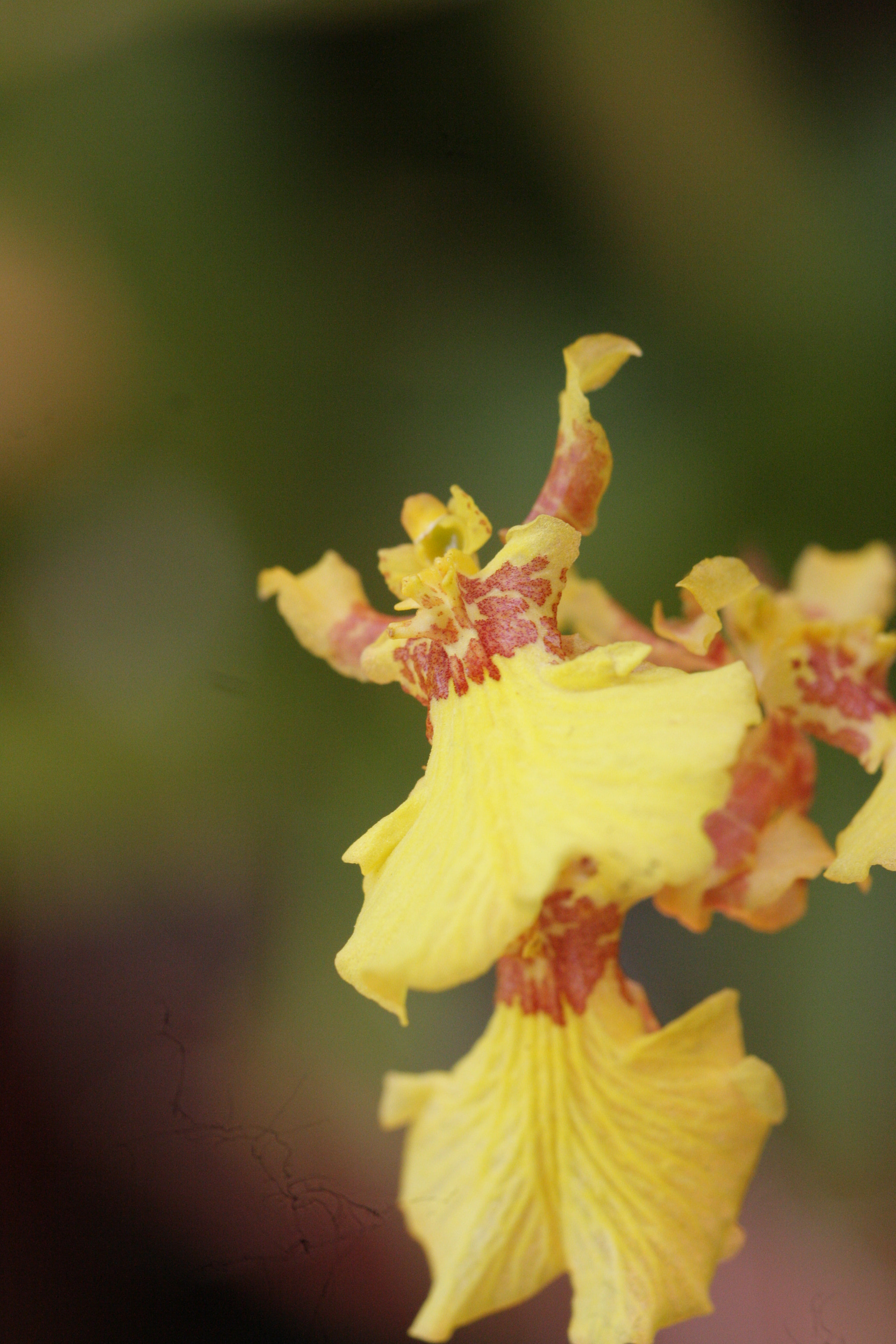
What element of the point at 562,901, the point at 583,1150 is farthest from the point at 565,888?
the point at 583,1150

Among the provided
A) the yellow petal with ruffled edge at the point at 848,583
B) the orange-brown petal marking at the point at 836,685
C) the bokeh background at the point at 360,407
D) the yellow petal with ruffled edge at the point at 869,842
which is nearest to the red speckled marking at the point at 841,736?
the orange-brown petal marking at the point at 836,685

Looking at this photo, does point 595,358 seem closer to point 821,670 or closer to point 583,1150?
point 821,670

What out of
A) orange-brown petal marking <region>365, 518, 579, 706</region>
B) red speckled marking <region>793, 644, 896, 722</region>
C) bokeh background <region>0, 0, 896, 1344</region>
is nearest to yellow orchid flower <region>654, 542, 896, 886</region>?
red speckled marking <region>793, 644, 896, 722</region>

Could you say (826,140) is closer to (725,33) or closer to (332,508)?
(725,33)

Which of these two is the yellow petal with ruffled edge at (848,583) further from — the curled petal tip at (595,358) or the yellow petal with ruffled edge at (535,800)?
the yellow petal with ruffled edge at (535,800)

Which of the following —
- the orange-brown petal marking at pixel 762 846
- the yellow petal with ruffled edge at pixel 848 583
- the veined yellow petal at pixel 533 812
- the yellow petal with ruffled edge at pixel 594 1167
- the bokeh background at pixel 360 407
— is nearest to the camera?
the veined yellow petal at pixel 533 812

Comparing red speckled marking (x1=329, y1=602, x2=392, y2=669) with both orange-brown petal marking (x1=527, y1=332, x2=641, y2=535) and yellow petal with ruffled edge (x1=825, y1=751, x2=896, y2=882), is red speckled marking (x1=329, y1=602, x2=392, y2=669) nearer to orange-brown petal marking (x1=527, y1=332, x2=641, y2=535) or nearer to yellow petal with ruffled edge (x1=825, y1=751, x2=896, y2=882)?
orange-brown petal marking (x1=527, y1=332, x2=641, y2=535)
